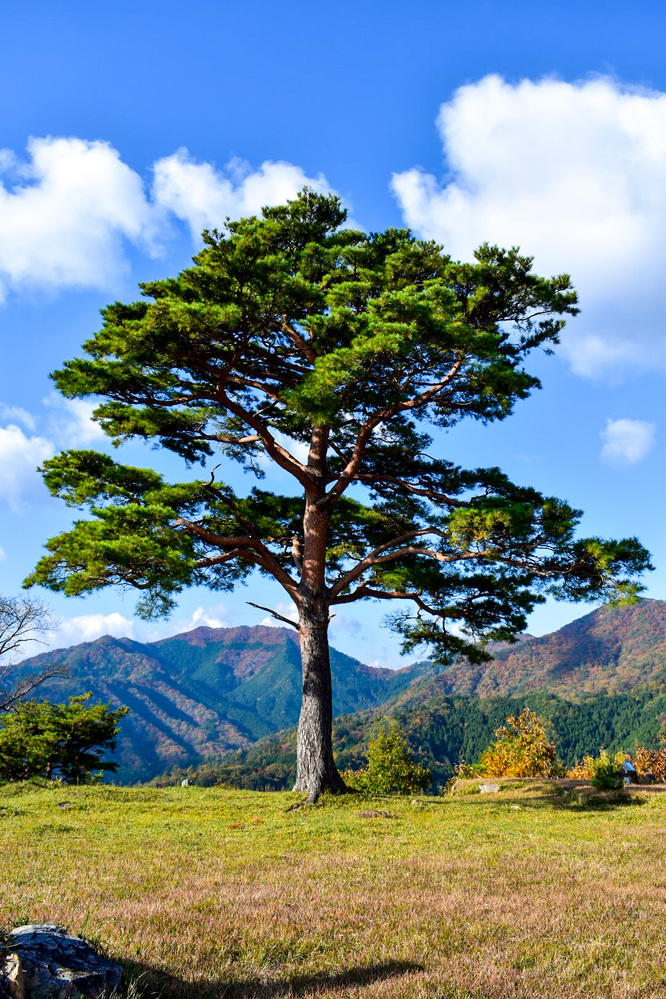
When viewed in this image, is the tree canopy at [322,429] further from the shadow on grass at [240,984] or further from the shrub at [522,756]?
the shrub at [522,756]

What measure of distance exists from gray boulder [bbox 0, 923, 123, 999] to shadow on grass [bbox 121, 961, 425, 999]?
8.3 inches

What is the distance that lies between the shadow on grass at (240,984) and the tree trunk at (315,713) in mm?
11169

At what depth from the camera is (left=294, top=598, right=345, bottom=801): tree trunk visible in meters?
15.6

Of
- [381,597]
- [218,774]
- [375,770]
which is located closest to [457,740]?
[218,774]

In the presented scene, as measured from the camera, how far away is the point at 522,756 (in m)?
36.7

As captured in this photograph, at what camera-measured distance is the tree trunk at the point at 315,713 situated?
51.3 ft

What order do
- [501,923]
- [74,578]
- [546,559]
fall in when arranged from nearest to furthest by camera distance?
[501,923] → [74,578] → [546,559]

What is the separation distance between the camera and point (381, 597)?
58.0ft

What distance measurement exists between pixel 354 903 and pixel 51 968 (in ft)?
10.5

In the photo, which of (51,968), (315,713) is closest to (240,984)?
(51,968)

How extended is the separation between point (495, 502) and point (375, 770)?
42957mm

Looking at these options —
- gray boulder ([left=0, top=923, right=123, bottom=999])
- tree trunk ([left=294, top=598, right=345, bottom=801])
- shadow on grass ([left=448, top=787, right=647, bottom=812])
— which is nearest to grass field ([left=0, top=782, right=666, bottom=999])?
gray boulder ([left=0, top=923, right=123, bottom=999])

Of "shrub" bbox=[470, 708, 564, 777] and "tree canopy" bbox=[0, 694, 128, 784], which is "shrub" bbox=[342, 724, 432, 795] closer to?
"shrub" bbox=[470, 708, 564, 777]

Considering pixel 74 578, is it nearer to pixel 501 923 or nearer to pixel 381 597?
pixel 381 597
